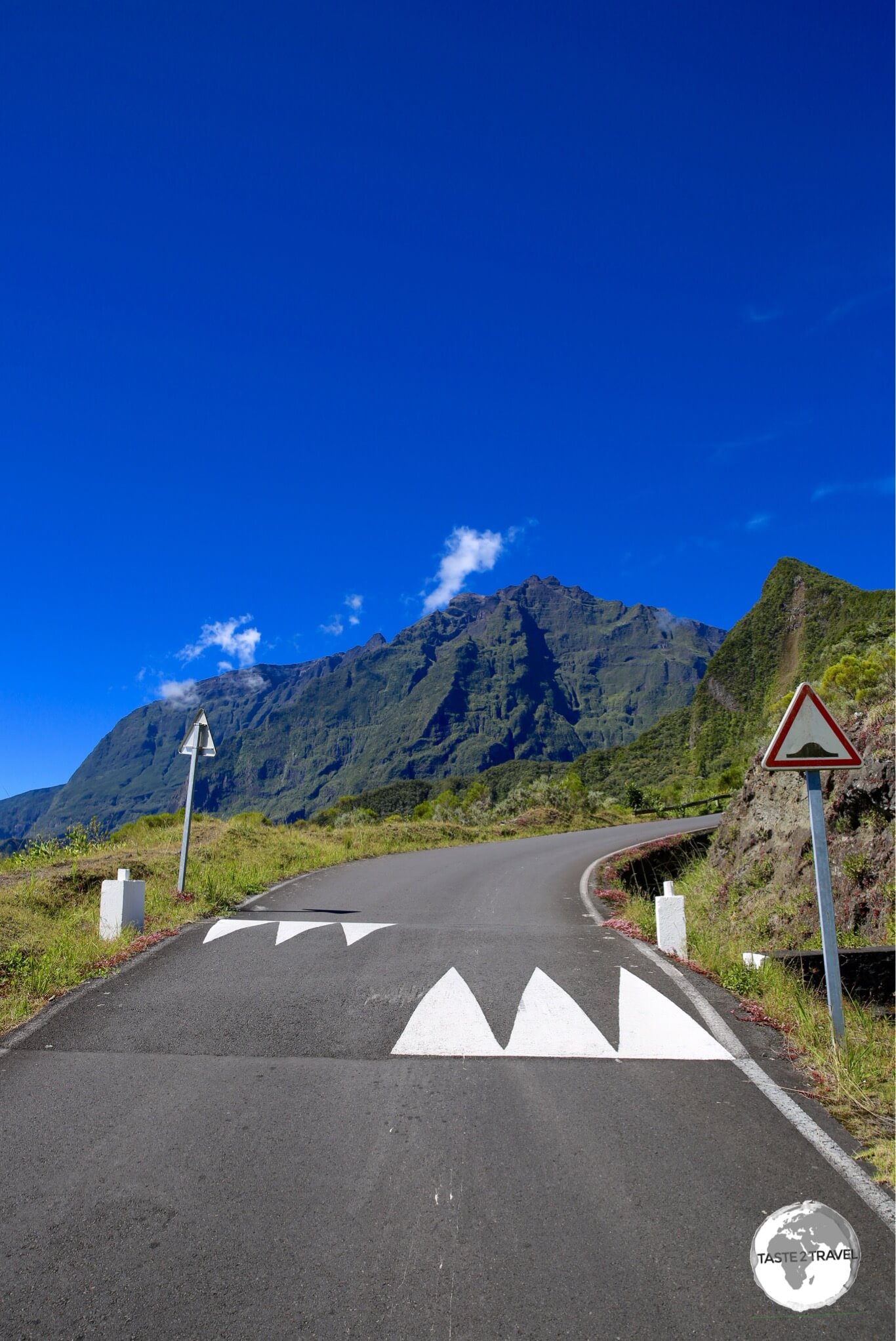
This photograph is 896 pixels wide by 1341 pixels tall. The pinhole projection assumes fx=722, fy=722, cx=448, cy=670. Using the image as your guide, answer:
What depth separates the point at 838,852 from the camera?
992 centimetres

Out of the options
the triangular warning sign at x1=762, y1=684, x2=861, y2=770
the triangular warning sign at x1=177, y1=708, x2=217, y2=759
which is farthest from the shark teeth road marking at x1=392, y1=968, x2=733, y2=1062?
the triangular warning sign at x1=177, y1=708, x2=217, y2=759

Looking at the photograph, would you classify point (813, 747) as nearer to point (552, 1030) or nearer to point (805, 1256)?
point (552, 1030)

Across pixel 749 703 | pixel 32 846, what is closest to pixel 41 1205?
pixel 32 846

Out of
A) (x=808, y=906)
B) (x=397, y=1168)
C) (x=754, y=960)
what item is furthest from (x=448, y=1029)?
(x=808, y=906)

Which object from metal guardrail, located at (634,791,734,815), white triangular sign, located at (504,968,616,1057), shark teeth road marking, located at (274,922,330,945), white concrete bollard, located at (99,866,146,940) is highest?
metal guardrail, located at (634,791,734,815)

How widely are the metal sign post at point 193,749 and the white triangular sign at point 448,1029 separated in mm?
5898

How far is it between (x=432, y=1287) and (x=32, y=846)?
17399mm

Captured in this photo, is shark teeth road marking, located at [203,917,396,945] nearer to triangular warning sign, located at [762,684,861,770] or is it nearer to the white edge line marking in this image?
the white edge line marking

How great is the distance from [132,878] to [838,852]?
11.3 metres

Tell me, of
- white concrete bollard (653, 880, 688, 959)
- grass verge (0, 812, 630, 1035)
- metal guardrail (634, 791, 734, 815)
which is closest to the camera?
grass verge (0, 812, 630, 1035)

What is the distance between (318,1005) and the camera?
19.9ft

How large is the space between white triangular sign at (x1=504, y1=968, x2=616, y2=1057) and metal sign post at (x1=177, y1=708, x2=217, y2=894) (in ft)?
21.4

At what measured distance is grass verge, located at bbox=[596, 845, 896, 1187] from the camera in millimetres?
3990

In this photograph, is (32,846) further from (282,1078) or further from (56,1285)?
(56,1285)
